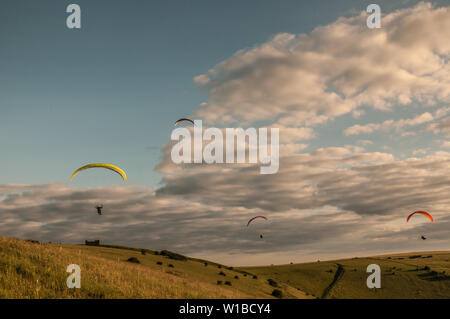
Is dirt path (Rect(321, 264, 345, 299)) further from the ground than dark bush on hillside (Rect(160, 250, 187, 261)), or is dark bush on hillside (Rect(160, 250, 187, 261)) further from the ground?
dark bush on hillside (Rect(160, 250, 187, 261))

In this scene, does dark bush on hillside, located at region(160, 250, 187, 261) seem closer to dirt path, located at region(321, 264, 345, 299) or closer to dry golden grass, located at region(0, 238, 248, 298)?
dry golden grass, located at region(0, 238, 248, 298)

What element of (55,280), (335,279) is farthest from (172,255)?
(335,279)

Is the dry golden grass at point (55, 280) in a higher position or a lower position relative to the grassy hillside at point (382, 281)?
higher

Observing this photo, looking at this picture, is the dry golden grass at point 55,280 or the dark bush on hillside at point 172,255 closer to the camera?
the dry golden grass at point 55,280

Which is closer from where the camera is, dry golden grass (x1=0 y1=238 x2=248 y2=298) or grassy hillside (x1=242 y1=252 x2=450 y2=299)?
dry golden grass (x1=0 y1=238 x2=248 y2=298)

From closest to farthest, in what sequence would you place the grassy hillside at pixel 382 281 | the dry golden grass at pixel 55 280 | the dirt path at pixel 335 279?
the dry golden grass at pixel 55 280 → the grassy hillside at pixel 382 281 → the dirt path at pixel 335 279

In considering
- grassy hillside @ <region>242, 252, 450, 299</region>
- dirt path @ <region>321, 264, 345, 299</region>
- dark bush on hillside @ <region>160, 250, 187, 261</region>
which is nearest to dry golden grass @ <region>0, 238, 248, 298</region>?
dark bush on hillside @ <region>160, 250, 187, 261</region>

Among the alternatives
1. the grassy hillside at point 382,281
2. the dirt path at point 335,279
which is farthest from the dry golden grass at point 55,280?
the grassy hillside at point 382,281

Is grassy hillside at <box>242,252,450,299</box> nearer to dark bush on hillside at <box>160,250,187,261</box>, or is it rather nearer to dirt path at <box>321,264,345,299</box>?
dirt path at <box>321,264,345,299</box>

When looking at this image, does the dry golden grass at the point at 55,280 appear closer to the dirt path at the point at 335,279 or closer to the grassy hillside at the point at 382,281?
the dirt path at the point at 335,279

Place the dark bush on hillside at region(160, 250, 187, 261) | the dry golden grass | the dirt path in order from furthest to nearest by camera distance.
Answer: the dirt path < the dark bush on hillside at region(160, 250, 187, 261) < the dry golden grass

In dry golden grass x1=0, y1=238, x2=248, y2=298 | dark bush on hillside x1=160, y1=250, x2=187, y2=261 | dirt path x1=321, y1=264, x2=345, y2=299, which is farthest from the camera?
dirt path x1=321, y1=264, x2=345, y2=299

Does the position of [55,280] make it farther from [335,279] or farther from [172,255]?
[335,279]
